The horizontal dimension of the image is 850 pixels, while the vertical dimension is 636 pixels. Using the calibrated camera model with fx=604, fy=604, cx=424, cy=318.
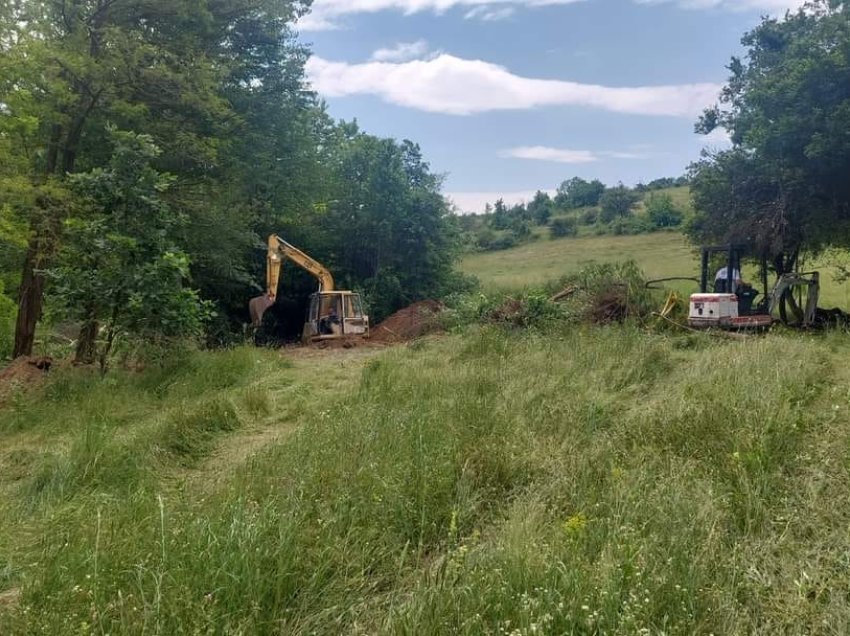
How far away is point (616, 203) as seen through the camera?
52.5 metres

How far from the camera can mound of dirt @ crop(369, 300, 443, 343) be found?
16281 mm

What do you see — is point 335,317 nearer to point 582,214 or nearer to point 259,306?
point 259,306

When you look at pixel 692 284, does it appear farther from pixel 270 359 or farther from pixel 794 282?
pixel 270 359

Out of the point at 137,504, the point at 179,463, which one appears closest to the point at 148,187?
the point at 179,463

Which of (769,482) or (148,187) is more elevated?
(148,187)

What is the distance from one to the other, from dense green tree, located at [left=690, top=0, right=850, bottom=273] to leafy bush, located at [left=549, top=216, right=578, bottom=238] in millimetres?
33619

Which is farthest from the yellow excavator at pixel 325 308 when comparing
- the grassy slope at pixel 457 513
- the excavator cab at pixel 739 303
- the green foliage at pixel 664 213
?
the green foliage at pixel 664 213

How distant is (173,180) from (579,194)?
185 feet

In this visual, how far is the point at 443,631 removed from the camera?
2445 millimetres

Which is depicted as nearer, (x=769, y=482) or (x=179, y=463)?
(x=769, y=482)

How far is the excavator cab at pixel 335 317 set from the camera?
15711 mm

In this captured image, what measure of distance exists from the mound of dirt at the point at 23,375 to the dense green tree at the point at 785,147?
1456 cm

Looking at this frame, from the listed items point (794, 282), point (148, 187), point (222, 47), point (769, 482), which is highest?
point (222, 47)

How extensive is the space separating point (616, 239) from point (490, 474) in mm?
43014
